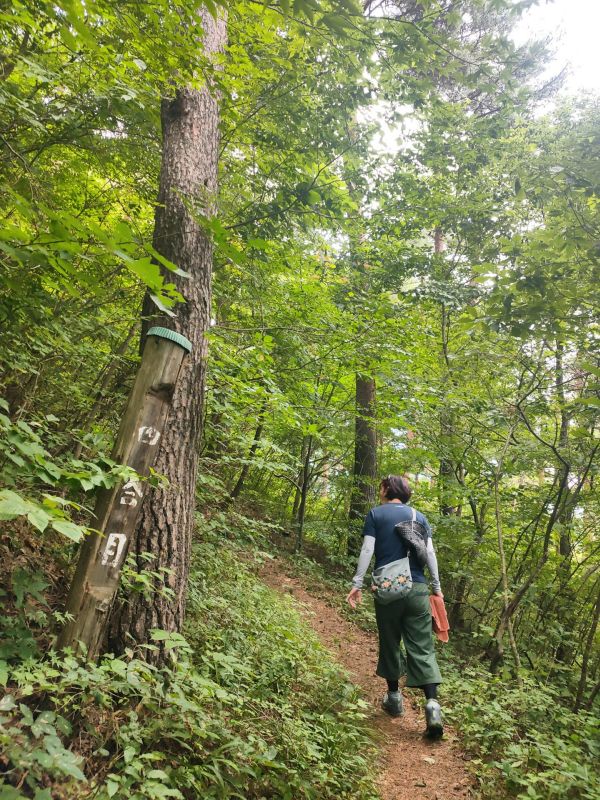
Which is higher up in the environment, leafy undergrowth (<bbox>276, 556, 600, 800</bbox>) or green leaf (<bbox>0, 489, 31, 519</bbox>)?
green leaf (<bbox>0, 489, 31, 519</bbox>)

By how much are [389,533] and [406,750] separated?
165 cm

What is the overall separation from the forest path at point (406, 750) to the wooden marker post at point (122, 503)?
2.27 metres

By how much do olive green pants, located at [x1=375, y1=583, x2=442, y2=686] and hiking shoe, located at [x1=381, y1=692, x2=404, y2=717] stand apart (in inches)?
8.1

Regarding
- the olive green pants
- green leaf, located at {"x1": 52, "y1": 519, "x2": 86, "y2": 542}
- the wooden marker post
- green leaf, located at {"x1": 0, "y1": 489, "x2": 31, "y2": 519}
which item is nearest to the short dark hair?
the olive green pants

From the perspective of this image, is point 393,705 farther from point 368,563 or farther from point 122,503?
point 122,503

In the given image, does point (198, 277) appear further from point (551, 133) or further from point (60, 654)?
point (551, 133)

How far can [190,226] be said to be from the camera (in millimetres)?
3775

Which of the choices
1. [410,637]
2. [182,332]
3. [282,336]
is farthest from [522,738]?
[282,336]

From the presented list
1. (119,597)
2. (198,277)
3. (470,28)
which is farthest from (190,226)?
(470,28)

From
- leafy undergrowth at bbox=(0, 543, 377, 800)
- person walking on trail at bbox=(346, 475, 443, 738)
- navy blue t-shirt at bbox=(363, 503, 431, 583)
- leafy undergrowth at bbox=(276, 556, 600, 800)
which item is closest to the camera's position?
leafy undergrowth at bbox=(0, 543, 377, 800)

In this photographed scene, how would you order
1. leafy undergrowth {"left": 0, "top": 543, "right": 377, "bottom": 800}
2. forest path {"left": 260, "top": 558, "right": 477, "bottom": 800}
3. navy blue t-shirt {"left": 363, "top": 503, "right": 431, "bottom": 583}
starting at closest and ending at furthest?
leafy undergrowth {"left": 0, "top": 543, "right": 377, "bottom": 800} → forest path {"left": 260, "top": 558, "right": 477, "bottom": 800} → navy blue t-shirt {"left": 363, "top": 503, "right": 431, "bottom": 583}

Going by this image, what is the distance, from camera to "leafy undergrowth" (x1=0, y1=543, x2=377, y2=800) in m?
1.84

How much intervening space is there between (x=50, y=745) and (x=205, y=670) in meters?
1.49

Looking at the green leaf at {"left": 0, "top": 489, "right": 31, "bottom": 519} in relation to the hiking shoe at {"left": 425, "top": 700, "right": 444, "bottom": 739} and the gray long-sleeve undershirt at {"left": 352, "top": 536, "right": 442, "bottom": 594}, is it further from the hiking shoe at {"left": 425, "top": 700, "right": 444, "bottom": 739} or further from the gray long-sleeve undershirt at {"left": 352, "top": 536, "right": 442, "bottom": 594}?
the hiking shoe at {"left": 425, "top": 700, "right": 444, "bottom": 739}
